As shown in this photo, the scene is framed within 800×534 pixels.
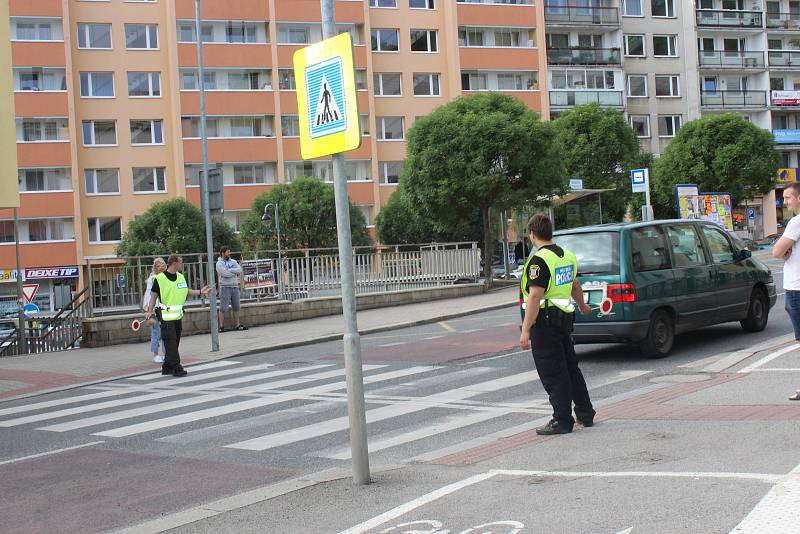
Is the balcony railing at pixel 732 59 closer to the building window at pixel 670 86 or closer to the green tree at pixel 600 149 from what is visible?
the building window at pixel 670 86

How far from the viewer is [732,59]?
6888 cm

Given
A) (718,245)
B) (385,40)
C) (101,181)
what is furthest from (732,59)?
(718,245)

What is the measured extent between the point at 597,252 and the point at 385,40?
162ft

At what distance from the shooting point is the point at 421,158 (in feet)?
104

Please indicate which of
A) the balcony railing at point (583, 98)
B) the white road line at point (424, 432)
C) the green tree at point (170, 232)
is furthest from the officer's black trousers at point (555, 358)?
the balcony railing at point (583, 98)

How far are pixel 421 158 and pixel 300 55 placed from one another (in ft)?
83.4

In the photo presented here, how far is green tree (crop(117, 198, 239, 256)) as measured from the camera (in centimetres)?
4506

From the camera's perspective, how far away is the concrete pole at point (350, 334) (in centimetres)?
619

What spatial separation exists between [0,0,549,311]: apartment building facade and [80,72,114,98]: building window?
0.19 ft

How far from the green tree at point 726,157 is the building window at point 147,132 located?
30.6 meters

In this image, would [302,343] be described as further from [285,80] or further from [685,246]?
[285,80]

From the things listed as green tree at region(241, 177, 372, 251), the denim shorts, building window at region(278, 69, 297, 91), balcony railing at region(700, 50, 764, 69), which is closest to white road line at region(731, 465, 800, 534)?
the denim shorts

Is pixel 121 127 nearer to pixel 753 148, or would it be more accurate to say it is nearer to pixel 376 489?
pixel 753 148

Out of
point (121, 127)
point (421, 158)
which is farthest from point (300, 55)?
point (121, 127)
